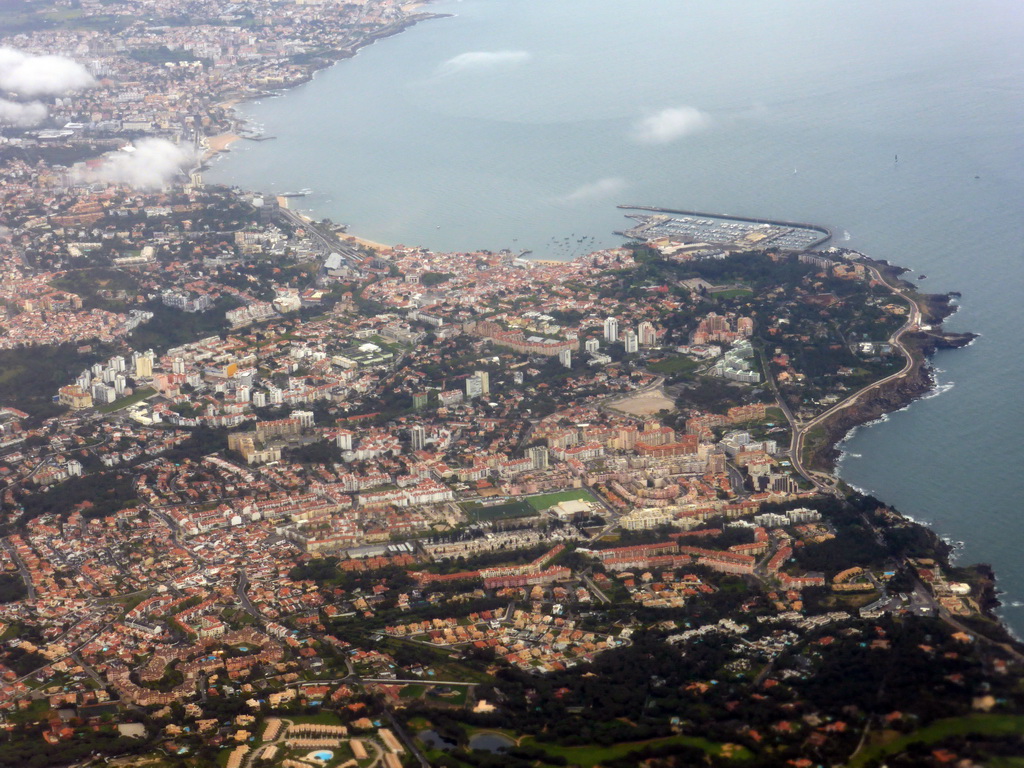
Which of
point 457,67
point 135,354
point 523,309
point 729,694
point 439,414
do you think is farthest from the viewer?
point 457,67

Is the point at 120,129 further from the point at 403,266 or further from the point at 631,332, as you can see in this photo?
the point at 631,332

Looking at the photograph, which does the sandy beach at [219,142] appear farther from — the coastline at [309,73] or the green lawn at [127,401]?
the green lawn at [127,401]

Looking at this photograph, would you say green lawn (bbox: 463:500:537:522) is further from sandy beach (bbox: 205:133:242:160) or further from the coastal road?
sandy beach (bbox: 205:133:242:160)

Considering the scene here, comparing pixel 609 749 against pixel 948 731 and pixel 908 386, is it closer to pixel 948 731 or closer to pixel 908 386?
pixel 948 731

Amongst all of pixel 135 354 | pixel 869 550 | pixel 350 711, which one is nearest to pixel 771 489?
pixel 869 550

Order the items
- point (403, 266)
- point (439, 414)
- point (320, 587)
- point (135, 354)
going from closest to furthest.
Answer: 1. point (320, 587)
2. point (439, 414)
3. point (135, 354)
4. point (403, 266)

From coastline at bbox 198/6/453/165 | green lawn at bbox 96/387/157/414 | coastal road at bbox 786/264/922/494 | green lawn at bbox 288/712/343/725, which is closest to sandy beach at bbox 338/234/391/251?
coastline at bbox 198/6/453/165
